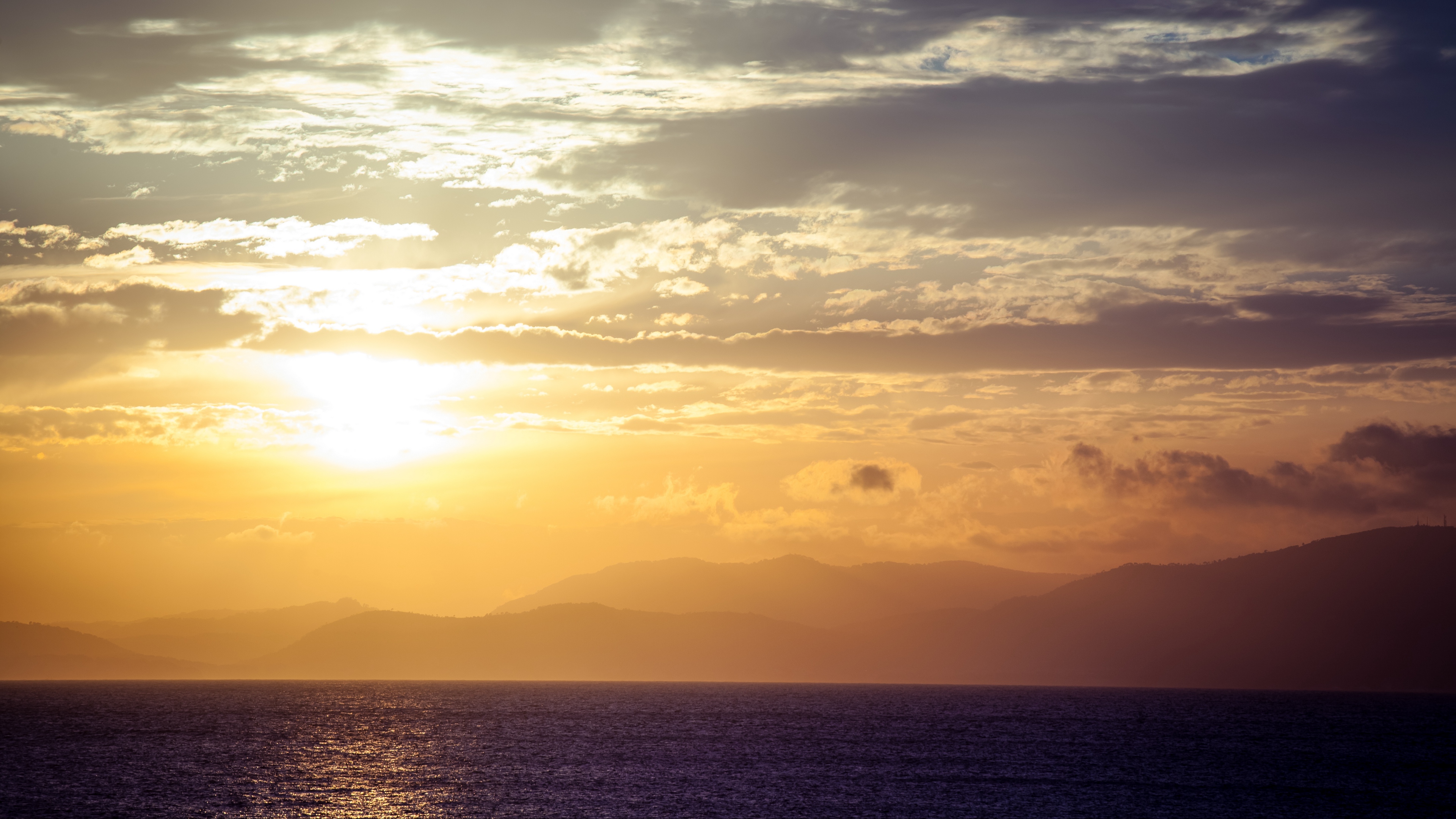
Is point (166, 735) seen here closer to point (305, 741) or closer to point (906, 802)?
point (305, 741)

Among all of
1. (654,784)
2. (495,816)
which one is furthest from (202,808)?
(654,784)

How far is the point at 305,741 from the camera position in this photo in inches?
6230

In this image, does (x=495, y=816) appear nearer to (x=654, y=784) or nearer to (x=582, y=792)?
(x=582, y=792)

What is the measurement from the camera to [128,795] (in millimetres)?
97500

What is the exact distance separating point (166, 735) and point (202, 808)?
8995 centimetres

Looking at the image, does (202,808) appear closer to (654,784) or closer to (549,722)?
(654,784)

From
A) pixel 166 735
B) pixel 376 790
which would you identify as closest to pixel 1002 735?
pixel 376 790

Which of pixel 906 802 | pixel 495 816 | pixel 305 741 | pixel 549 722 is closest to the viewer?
pixel 495 816

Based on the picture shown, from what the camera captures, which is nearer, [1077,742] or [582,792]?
[582,792]

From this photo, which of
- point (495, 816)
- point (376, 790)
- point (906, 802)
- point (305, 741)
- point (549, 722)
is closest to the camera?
point (495, 816)

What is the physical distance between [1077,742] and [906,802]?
78.8 metres

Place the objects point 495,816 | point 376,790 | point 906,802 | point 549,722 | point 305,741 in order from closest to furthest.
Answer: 1. point 495,816
2. point 906,802
3. point 376,790
4. point 305,741
5. point 549,722

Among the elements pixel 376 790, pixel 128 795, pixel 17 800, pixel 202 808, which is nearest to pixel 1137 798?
pixel 376 790

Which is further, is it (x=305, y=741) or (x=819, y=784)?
(x=305, y=741)
